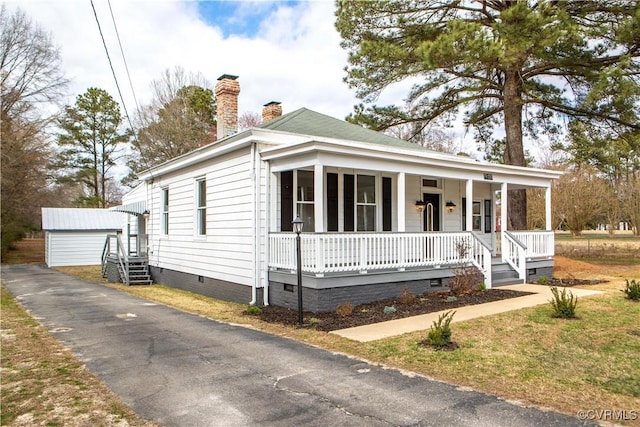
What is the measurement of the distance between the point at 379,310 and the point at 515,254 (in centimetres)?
610

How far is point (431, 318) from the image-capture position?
26.8 feet

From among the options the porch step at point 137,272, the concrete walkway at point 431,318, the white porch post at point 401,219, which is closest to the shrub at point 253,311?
the concrete walkway at point 431,318

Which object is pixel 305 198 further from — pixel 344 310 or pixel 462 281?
pixel 462 281

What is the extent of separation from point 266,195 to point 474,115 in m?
14.2

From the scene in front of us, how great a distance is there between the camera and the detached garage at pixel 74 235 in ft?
83.3

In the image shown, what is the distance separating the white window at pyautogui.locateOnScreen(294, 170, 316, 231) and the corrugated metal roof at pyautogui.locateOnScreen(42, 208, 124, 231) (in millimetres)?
19660

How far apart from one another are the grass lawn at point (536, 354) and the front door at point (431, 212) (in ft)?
15.6

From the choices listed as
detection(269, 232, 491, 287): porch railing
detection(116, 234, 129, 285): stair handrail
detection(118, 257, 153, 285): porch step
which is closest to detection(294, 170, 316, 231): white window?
detection(269, 232, 491, 287): porch railing

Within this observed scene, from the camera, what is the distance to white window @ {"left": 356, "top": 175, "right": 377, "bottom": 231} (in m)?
11.4

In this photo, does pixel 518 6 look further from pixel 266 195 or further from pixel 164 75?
pixel 164 75

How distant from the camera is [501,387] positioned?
470cm

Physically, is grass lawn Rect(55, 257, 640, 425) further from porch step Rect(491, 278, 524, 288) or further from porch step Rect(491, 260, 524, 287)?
porch step Rect(491, 260, 524, 287)

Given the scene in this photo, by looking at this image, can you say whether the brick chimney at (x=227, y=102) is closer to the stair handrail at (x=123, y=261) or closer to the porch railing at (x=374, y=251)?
the porch railing at (x=374, y=251)

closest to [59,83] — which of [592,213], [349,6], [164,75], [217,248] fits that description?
[164,75]
